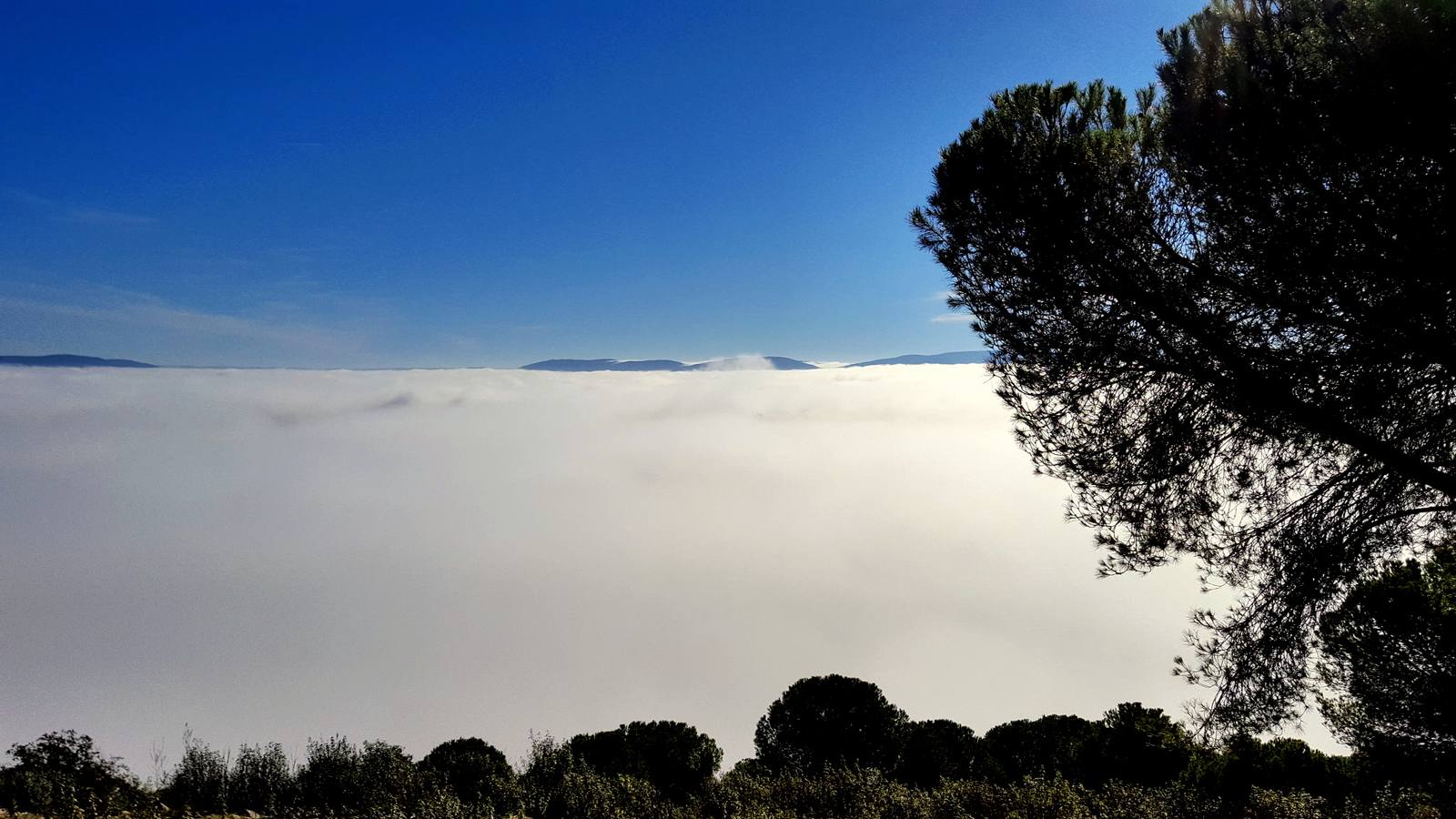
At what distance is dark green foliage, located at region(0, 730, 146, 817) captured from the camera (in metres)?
8.65

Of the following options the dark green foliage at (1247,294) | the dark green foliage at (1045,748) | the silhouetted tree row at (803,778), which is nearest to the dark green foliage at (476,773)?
the silhouetted tree row at (803,778)

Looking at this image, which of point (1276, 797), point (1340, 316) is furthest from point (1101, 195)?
point (1276, 797)

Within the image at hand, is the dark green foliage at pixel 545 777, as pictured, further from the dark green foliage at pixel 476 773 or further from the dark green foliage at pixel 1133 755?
the dark green foliage at pixel 1133 755

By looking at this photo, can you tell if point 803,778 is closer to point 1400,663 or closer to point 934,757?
point 934,757

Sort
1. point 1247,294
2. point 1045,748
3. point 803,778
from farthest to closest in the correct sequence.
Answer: point 1045,748, point 803,778, point 1247,294

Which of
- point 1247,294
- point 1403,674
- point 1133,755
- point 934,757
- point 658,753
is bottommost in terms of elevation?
point 934,757

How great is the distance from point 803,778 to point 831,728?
5.36m

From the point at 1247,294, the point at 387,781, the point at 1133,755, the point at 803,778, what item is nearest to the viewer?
the point at 1247,294

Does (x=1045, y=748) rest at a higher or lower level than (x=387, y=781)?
lower

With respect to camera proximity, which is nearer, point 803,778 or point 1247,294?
point 1247,294

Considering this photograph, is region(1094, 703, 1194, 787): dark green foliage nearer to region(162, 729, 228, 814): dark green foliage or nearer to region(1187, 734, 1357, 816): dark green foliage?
region(1187, 734, 1357, 816): dark green foliage

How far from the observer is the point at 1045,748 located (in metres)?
19.7

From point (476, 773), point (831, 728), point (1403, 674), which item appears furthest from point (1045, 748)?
point (476, 773)

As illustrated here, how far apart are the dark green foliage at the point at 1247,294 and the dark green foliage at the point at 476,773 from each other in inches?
352
